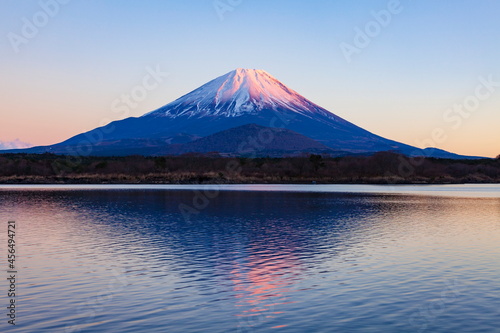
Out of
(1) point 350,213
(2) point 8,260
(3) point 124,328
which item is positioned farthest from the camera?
(1) point 350,213

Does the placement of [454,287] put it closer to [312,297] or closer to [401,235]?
[312,297]

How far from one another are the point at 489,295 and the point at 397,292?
2.86 metres

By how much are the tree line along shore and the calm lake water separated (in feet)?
244

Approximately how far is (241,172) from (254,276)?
330 ft

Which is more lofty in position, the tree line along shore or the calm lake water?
the tree line along shore

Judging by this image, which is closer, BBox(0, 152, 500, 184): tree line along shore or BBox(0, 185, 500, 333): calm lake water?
BBox(0, 185, 500, 333): calm lake water

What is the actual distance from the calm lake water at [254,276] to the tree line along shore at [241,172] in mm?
74241

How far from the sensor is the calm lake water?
14922 mm

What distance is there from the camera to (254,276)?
68.8 ft

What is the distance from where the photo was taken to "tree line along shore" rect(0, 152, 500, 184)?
11488 cm

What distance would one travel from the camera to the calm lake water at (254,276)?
14.9 m

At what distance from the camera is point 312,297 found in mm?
17484

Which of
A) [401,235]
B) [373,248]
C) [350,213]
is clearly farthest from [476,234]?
[350,213]

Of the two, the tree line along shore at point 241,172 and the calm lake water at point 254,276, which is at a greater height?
the tree line along shore at point 241,172
